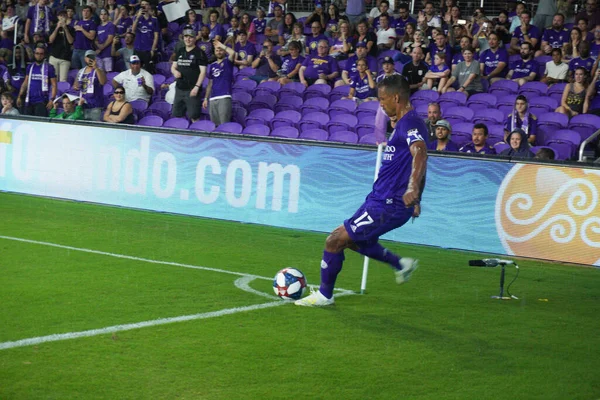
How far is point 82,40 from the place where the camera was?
21.6 metres

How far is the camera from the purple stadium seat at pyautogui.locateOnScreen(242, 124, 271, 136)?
16.2 metres

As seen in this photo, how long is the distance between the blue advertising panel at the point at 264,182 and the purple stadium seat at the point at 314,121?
283 cm

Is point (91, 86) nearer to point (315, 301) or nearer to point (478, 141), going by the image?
point (478, 141)

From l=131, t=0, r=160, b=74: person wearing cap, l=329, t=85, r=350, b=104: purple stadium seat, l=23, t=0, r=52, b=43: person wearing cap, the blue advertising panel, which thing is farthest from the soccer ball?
l=23, t=0, r=52, b=43: person wearing cap

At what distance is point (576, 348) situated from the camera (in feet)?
23.2

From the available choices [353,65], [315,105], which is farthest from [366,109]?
[353,65]

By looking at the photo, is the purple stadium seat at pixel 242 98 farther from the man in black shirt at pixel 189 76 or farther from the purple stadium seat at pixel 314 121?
the purple stadium seat at pixel 314 121

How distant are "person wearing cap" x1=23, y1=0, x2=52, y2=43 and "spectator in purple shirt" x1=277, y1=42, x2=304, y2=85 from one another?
782 cm

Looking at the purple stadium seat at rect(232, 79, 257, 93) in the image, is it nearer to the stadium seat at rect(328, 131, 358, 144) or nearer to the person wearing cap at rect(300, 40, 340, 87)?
the person wearing cap at rect(300, 40, 340, 87)

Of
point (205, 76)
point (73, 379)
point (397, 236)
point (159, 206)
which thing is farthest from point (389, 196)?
point (205, 76)

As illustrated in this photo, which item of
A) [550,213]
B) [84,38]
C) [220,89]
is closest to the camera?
[550,213]

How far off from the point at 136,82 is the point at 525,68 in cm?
814

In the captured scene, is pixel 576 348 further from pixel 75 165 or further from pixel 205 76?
pixel 205 76

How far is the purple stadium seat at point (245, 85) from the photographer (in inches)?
727
